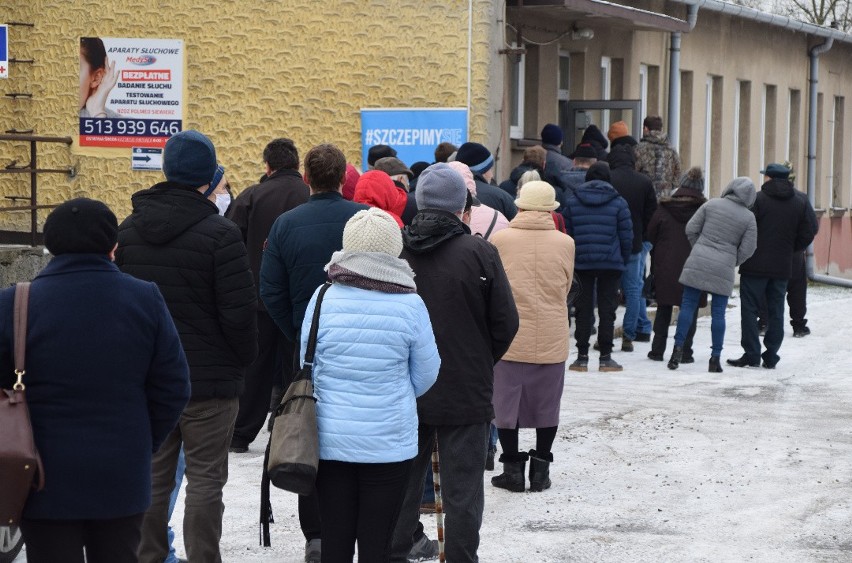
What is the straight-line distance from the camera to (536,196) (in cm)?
838

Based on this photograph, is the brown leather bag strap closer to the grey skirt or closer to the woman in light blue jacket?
the woman in light blue jacket

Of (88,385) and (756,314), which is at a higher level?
(88,385)

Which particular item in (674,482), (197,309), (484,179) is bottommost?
(674,482)

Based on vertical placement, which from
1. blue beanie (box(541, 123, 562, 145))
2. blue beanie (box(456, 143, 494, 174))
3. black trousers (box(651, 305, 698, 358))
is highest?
blue beanie (box(541, 123, 562, 145))

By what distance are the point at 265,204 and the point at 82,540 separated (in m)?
5.02

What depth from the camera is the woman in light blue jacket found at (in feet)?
17.2

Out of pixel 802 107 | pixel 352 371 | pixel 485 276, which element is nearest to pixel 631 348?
pixel 485 276

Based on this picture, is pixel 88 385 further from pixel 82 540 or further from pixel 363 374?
pixel 363 374

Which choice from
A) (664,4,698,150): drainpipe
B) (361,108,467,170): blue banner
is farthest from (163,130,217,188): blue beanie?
(664,4,698,150): drainpipe

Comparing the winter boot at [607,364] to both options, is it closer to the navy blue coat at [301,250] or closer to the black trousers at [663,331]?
the black trousers at [663,331]

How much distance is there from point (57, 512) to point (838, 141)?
29.5m

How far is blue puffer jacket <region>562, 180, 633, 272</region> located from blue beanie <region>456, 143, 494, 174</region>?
218cm

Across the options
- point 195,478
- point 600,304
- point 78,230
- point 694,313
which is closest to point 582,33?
point 694,313

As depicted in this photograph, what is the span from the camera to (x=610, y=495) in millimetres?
8375
